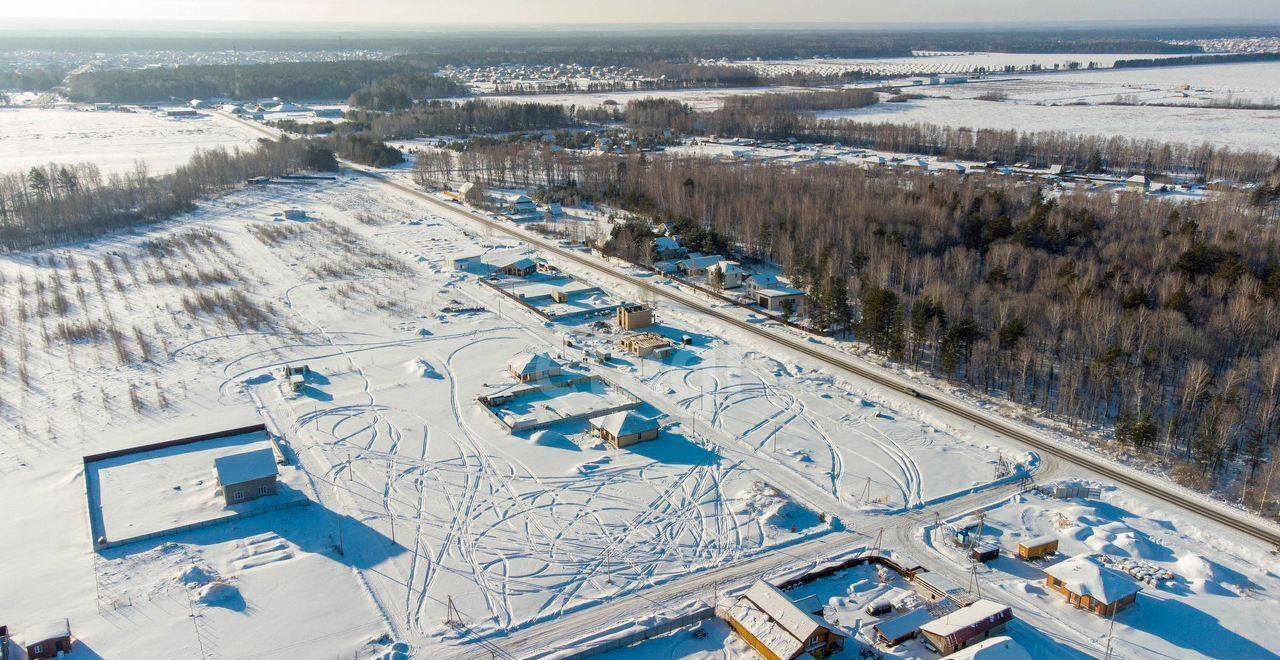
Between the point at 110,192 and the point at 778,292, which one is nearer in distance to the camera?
the point at 778,292

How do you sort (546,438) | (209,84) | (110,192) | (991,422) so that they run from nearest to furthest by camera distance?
(546,438), (991,422), (110,192), (209,84)

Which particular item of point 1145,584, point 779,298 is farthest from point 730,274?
point 1145,584

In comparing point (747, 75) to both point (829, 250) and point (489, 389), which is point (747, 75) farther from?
point (489, 389)

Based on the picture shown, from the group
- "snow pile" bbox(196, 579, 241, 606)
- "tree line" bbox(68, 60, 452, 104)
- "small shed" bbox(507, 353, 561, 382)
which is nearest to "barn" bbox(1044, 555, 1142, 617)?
"small shed" bbox(507, 353, 561, 382)

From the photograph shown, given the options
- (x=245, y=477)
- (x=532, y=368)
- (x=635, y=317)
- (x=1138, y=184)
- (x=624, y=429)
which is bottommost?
(x=624, y=429)

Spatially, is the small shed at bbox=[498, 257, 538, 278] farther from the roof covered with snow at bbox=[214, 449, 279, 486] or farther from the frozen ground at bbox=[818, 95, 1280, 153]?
the frozen ground at bbox=[818, 95, 1280, 153]

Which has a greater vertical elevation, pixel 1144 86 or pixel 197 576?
pixel 1144 86

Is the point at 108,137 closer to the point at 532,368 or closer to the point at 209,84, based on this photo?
the point at 209,84
